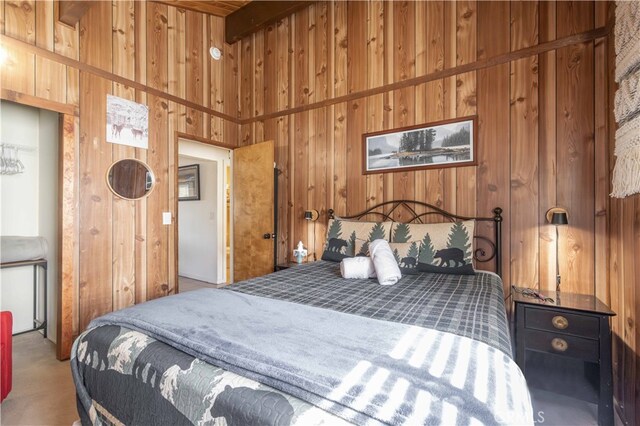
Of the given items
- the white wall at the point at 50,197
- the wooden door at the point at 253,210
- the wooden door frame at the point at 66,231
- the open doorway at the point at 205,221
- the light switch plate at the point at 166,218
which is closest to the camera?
the wooden door frame at the point at 66,231

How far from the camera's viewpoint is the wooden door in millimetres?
3455

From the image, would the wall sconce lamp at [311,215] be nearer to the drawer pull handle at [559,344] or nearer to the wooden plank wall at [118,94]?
the wooden plank wall at [118,94]

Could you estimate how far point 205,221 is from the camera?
4.97m

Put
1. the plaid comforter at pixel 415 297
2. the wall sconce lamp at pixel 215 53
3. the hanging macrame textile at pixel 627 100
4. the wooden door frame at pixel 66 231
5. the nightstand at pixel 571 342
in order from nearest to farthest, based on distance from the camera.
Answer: the plaid comforter at pixel 415 297 → the hanging macrame textile at pixel 627 100 → the nightstand at pixel 571 342 → the wooden door frame at pixel 66 231 → the wall sconce lamp at pixel 215 53

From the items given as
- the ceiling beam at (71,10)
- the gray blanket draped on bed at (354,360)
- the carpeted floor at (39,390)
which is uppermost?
the ceiling beam at (71,10)

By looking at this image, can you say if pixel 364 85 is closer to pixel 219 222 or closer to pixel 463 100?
pixel 463 100

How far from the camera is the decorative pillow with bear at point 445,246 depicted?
2.13m

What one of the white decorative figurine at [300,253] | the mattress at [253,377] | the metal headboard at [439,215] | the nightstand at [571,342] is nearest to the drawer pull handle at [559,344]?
the nightstand at [571,342]

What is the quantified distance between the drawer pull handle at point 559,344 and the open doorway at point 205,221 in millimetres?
4128

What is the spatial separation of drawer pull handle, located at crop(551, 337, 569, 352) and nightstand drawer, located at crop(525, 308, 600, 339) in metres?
0.05

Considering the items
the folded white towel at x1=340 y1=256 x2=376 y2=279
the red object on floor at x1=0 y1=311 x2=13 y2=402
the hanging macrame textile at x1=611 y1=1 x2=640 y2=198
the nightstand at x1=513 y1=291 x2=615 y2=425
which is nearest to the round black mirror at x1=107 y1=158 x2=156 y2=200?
the red object on floor at x1=0 y1=311 x2=13 y2=402

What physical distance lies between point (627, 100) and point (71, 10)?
3.85m

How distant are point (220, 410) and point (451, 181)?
2.46 metres

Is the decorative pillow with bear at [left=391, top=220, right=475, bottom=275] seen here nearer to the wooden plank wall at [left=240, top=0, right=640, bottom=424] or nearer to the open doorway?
the wooden plank wall at [left=240, top=0, right=640, bottom=424]
